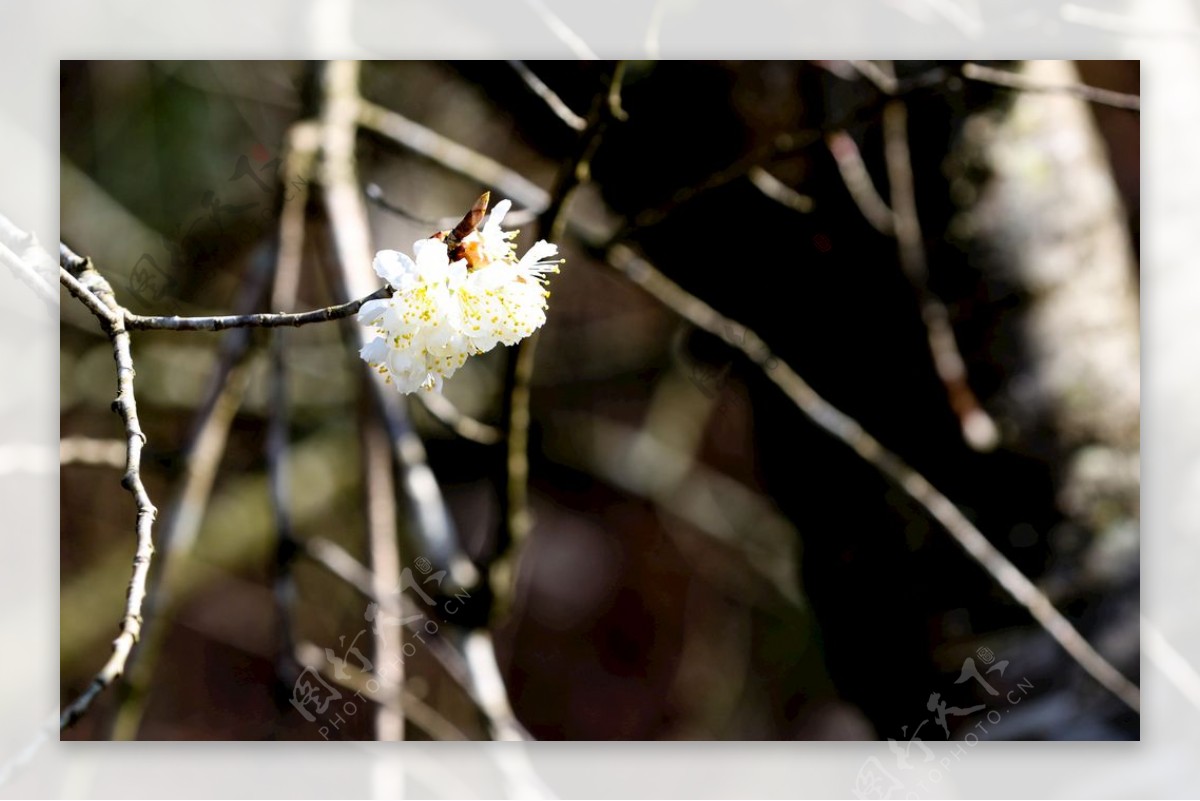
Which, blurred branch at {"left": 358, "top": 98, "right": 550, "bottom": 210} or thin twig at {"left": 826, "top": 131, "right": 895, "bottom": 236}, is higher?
blurred branch at {"left": 358, "top": 98, "right": 550, "bottom": 210}

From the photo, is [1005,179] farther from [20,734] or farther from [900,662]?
[20,734]

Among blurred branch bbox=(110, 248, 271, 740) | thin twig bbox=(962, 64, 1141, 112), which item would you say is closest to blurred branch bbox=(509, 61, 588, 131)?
blurred branch bbox=(110, 248, 271, 740)

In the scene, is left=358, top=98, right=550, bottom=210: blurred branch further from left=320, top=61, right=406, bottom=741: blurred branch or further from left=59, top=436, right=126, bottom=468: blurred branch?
left=59, top=436, right=126, bottom=468: blurred branch

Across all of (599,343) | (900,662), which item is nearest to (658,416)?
(599,343)

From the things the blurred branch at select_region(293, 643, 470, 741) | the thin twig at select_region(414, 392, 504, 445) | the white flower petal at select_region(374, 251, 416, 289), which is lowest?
the blurred branch at select_region(293, 643, 470, 741)

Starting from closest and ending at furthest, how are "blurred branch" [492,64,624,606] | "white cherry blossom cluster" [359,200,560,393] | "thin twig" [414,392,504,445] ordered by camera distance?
"white cherry blossom cluster" [359,200,560,393] → "blurred branch" [492,64,624,606] → "thin twig" [414,392,504,445]

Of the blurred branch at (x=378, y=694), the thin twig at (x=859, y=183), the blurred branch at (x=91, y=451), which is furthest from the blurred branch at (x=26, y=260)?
the thin twig at (x=859, y=183)

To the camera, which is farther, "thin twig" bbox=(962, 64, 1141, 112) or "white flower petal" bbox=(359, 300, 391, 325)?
"thin twig" bbox=(962, 64, 1141, 112)
